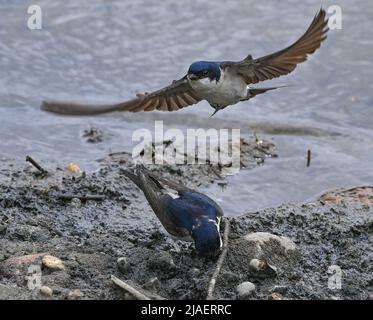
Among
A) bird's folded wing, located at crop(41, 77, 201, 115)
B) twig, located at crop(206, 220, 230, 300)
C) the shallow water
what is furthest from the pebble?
the shallow water

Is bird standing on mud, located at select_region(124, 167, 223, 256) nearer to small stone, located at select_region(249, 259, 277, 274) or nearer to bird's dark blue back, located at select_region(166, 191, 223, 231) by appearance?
bird's dark blue back, located at select_region(166, 191, 223, 231)

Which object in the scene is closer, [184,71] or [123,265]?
[123,265]

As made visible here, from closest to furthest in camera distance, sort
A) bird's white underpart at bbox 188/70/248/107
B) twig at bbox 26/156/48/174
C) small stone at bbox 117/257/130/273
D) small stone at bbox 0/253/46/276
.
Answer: small stone at bbox 0/253/46/276, small stone at bbox 117/257/130/273, bird's white underpart at bbox 188/70/248/107, twig at bbox 26/156/48/174

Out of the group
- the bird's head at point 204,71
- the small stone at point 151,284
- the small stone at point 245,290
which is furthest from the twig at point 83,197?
the small stone at point 245,290

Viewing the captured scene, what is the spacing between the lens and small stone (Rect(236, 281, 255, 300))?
4.15 metres

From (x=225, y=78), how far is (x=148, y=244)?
35.2 inches

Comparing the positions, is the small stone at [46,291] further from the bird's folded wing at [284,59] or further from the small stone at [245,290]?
the bird's folded wing at [284,59]

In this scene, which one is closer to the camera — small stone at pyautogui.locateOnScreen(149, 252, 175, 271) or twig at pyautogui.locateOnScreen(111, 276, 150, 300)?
twig at pyautogui.locateOnScreen(111, 276, 150, 300)

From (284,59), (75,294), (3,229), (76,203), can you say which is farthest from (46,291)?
(284,59)

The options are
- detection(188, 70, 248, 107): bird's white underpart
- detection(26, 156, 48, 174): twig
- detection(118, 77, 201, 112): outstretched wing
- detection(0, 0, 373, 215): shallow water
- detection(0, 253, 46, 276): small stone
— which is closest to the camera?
detection(0, 253, 46, 276): small stone

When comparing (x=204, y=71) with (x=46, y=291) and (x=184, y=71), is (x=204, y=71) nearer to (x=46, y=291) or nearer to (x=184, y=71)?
(x=46, y=291)

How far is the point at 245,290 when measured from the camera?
416 centimetres

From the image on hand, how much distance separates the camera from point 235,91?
501cm

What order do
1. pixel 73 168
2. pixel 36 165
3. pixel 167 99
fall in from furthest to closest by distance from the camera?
pixel 73 168, pixel 36 165, pixel 167 99
